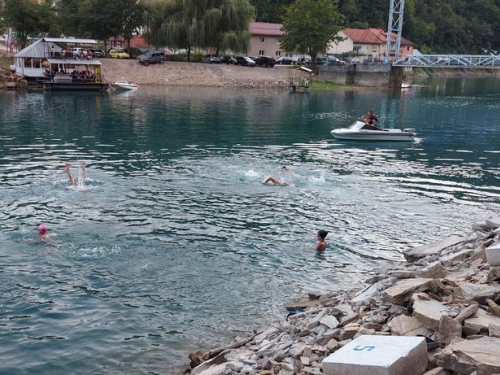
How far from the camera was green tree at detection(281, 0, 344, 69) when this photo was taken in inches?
4136

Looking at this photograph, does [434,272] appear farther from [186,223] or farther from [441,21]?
[441,21]

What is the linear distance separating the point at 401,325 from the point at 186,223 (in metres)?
13.2

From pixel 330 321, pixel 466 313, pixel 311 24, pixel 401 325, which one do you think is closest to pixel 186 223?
pixel 330 321

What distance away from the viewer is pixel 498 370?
8578mm

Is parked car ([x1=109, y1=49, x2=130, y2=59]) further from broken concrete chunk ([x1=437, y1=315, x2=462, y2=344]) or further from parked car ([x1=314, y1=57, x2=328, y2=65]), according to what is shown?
broken concrete chunk ([x1=437, y1=315, x2=462, y2=344])

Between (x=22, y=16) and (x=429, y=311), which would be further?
(x=22, y=16)

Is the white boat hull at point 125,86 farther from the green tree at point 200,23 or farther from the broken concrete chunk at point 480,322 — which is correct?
the broken concrete chunk at point 480,322

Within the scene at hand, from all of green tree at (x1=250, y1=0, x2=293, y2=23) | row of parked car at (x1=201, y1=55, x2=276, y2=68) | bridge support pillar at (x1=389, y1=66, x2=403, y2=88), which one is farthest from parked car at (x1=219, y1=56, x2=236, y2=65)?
green tree at (x1=250, y1=0, x2=293, y2=23)

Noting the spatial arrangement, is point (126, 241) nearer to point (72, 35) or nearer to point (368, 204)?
point (368, 204)

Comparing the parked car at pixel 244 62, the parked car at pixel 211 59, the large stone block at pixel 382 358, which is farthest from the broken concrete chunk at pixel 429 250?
the parked car at pixel 244 62

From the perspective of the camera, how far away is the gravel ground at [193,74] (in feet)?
295

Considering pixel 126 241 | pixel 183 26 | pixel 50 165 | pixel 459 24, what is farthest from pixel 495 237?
pixel 459 24

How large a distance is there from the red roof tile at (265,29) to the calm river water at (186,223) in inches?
3175

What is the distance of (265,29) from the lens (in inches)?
5044
